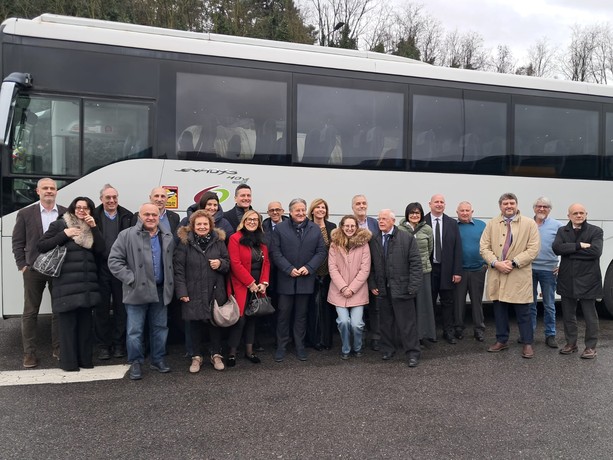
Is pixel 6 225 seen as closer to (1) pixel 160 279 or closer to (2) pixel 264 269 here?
(1) pixel 160 279

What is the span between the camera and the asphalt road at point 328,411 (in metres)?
A: 3.57

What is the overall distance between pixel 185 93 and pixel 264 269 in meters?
2.40

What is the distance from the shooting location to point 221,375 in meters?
5.18

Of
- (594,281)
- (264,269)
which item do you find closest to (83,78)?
(264,269)

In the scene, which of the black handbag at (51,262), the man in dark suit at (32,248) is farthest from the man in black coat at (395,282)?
the man in dark suit at (32,248)

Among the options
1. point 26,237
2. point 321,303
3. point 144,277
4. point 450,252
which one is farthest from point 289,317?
point 26,237

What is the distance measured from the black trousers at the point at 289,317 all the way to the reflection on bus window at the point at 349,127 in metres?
1.82

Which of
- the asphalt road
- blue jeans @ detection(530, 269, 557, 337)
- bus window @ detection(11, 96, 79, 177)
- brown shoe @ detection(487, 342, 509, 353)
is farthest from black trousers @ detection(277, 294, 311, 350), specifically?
blue jeans @ detection(530, 269, 557, 337)

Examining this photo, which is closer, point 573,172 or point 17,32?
point 17,32

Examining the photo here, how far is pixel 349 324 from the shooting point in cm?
578

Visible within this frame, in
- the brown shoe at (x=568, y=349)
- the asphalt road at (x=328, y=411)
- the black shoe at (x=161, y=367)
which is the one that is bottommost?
the asphalt road at (x=328, y=411)

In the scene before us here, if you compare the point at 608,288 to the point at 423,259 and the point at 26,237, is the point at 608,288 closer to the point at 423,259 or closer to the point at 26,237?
the point at 423,259

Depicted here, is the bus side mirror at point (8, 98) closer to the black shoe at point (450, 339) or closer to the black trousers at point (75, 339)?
the black trousers at point (75, 339)

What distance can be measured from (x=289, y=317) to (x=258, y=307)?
53 centimetres
